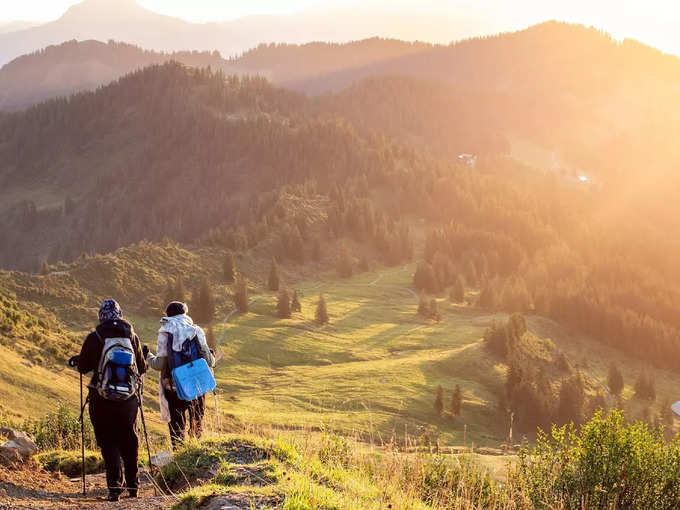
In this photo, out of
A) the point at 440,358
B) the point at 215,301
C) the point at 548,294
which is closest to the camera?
the point at 440,358

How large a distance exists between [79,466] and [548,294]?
4421 inches

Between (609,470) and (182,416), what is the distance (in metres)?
11.6

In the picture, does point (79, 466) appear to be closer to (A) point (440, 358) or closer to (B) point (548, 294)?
(A) point (440, 358)

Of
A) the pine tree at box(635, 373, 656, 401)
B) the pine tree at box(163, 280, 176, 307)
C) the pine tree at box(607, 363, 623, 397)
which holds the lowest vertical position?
the pine tree at box(635, 373, 656, 401)

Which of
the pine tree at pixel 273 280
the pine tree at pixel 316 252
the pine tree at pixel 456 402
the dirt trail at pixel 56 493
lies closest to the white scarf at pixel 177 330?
the dirt trail at pixel 56 493

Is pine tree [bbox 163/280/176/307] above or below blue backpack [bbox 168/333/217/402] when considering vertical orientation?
below

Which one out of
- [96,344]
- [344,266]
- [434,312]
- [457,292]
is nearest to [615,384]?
[434,312]

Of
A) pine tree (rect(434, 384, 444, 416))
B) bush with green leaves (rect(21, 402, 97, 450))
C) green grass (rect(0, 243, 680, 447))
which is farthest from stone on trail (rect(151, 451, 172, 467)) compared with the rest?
pine tree (rect(434, 384, 444, 416))

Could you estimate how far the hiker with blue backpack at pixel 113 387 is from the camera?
1286cm

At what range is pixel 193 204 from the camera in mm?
193000

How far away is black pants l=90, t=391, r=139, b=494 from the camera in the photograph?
1312cm

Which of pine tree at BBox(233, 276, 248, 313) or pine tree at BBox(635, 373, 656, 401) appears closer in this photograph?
pine tree at BBox(635, 373, 656, 401)

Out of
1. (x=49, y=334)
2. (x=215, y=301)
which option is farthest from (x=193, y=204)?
(x=49, y=334)

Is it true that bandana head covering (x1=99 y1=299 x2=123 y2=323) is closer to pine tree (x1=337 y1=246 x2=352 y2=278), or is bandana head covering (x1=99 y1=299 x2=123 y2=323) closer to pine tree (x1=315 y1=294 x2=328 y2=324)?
pine tree (x1=315 y1=294 x2=328 y2=324)
